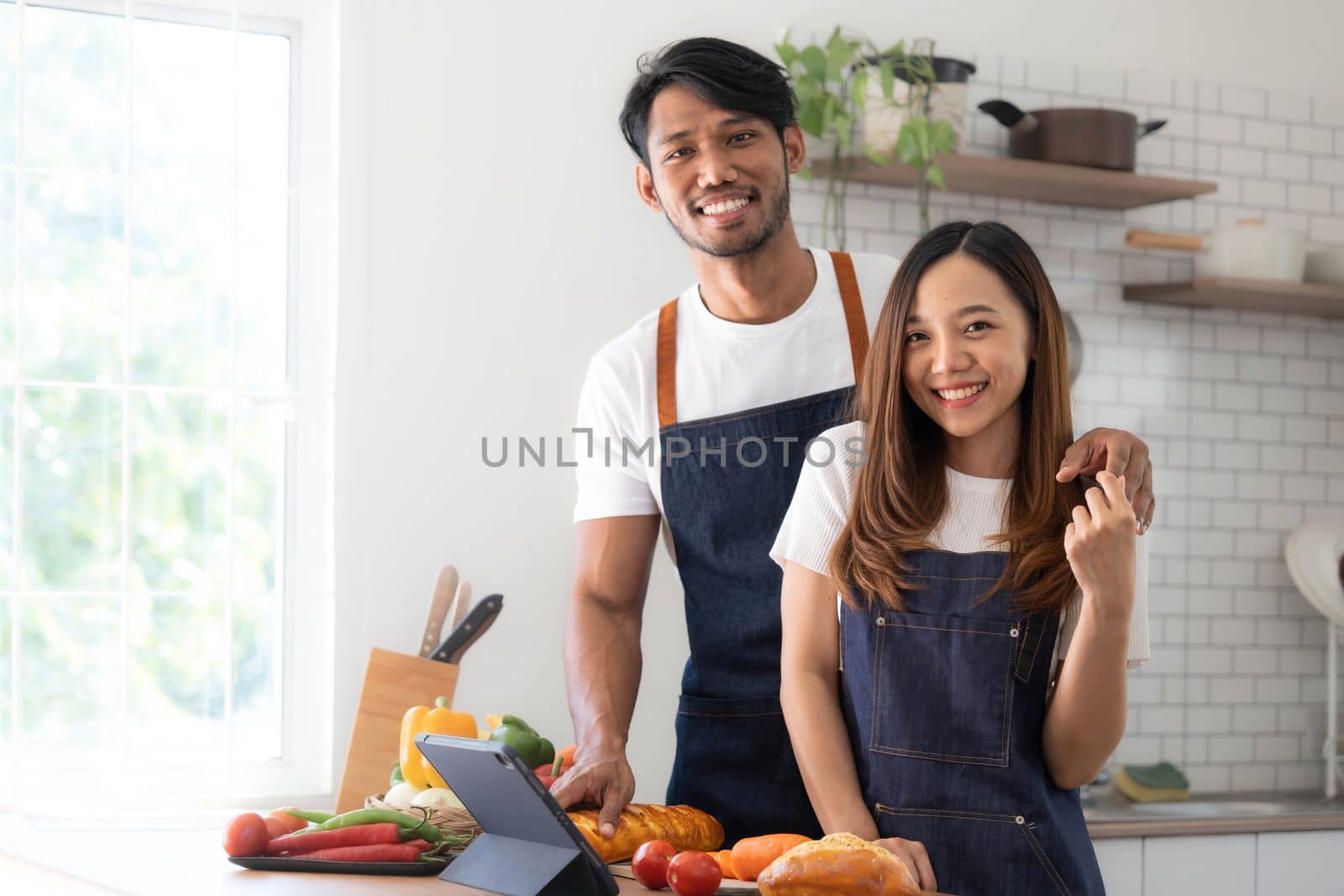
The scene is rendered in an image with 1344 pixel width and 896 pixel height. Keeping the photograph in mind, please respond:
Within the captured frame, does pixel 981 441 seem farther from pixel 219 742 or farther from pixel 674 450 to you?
pixel 219 742

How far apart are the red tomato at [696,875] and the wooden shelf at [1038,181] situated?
231 cm

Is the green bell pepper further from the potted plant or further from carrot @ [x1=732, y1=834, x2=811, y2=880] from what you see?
the potted plant

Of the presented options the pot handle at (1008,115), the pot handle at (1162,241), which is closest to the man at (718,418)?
the pot handle at (1008,115)

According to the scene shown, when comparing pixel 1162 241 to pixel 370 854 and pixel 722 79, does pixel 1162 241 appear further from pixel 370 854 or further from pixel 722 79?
pixel 370 854

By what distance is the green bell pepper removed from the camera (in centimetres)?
157

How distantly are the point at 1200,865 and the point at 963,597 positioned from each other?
198cm

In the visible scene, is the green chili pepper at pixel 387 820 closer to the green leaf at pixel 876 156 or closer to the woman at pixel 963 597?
the woman at pixel 963 597

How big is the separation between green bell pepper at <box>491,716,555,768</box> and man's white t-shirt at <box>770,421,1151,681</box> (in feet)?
1.26

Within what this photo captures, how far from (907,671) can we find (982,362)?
0.38 meters

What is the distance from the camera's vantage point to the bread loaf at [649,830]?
4.35 feet

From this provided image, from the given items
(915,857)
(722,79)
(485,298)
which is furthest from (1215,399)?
(915,857)

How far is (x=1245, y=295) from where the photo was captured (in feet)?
11.3

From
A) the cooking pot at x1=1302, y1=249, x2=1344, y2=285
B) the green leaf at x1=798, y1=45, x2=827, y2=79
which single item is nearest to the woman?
the green leaf at x1=798, y1=45, x2=827, y2=79

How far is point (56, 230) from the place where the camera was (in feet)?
8.95
